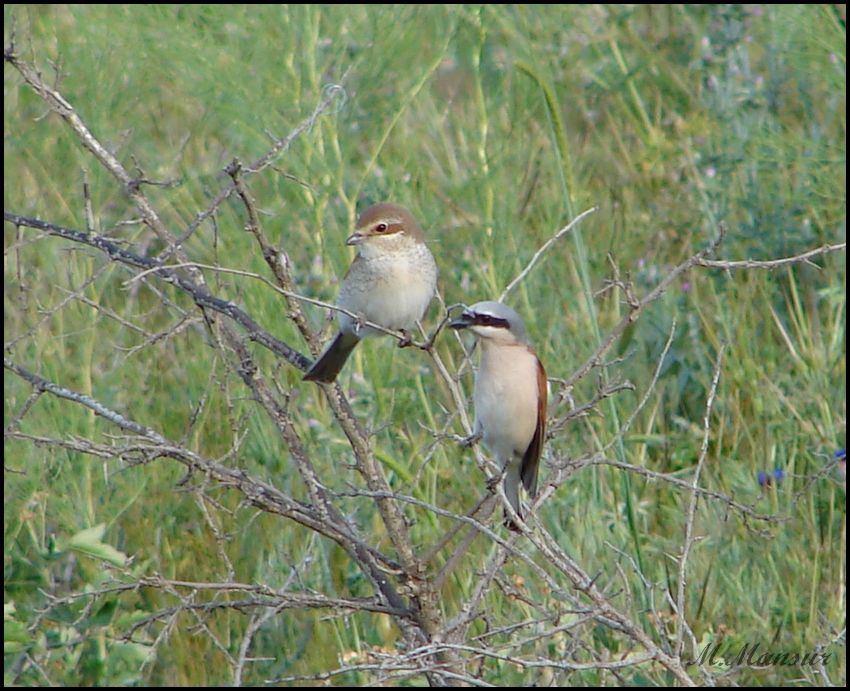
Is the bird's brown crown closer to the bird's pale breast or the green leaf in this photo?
the bird's pale breast

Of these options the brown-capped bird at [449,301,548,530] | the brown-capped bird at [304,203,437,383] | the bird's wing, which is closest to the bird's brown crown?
the brown-capped bird at [304,203,437,383]

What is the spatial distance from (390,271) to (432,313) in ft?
5.88

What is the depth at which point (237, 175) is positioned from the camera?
281 centimetres

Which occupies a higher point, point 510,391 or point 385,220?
point 385,220

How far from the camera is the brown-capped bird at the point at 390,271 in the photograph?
13.1 ft

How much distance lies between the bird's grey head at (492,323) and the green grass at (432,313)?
0.94 feet

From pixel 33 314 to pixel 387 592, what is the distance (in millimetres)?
2272

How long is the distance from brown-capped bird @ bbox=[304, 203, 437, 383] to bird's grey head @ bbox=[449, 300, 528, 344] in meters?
0.43

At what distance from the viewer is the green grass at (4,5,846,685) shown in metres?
4.18

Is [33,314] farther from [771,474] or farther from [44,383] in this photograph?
[771,474]

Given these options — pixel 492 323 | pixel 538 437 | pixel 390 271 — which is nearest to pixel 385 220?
pixel 390 271

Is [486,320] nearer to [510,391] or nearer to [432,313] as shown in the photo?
[510,391]

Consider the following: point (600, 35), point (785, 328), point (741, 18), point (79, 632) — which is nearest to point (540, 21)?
point (600, 35)

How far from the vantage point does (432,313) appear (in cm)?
579
